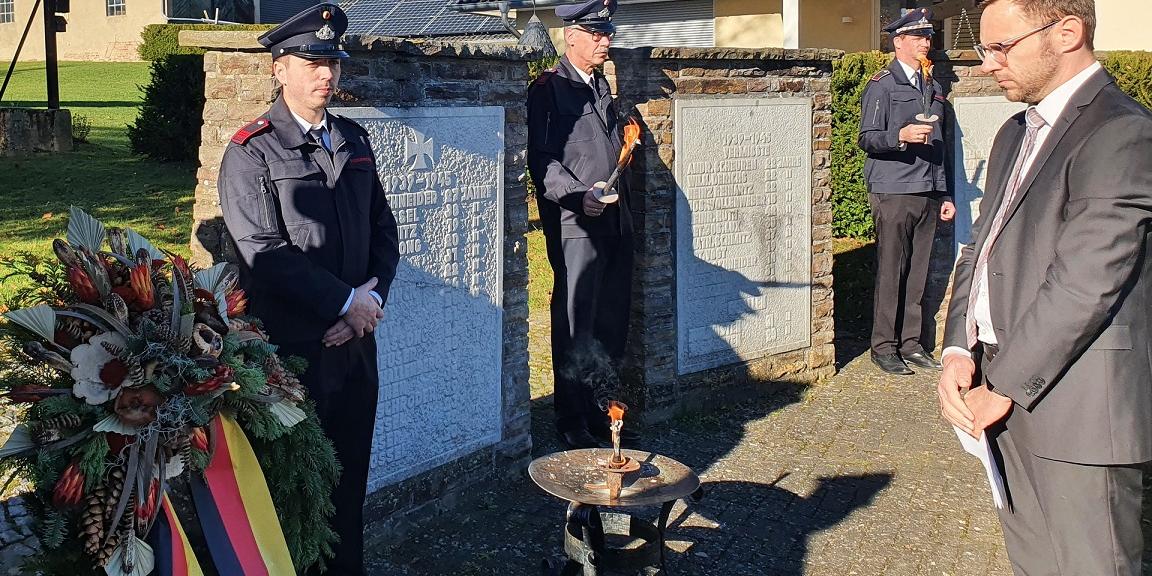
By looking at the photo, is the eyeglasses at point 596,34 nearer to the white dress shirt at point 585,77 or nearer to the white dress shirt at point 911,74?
the white dress shirt at point 585,77

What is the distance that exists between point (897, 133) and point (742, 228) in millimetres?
1255

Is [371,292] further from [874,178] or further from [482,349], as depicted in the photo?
[874,178]

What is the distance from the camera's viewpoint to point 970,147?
340 inches

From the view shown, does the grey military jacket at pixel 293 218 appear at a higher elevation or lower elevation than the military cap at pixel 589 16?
lower

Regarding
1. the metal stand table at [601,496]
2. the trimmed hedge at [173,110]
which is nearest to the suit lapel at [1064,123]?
the metal stand table at [601,496]

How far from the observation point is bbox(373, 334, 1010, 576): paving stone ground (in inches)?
194

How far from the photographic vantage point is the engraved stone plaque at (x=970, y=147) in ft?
28.0

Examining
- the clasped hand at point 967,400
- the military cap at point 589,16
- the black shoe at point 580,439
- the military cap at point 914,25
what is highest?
the military cap at point 914,25

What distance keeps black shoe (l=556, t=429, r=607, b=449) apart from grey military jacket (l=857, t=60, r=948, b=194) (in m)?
2.83

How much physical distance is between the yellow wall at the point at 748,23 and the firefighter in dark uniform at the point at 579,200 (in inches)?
668

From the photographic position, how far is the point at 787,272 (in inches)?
296

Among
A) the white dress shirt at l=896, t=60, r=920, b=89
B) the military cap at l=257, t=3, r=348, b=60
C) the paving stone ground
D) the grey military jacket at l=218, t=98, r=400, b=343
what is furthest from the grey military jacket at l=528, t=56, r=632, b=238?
the white dress shirt at l=896, t=60, r=920, b=89

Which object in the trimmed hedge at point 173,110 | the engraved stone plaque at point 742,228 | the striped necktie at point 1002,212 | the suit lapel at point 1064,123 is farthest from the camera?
the trimmed hedge at point 173,110

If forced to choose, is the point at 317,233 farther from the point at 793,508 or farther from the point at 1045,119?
the point at 793,508
